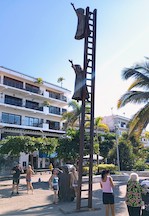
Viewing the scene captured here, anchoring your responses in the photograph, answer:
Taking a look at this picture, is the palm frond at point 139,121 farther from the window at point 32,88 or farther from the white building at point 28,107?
the window at point 32,88

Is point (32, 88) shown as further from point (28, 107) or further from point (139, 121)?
point (139, 121)

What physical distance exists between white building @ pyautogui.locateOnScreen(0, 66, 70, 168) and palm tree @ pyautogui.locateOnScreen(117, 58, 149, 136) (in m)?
23.5

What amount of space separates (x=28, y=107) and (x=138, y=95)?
90.4ft

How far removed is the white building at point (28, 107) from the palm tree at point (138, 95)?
924 inches

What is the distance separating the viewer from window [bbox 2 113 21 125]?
3866 cm

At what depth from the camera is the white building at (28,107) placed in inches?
1536

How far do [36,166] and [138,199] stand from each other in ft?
121

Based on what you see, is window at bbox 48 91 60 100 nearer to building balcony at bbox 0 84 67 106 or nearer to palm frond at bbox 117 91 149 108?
building balcony at bbox 0 84 67 106

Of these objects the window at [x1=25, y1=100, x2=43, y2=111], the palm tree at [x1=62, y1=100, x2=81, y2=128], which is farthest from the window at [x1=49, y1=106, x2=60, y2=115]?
the palm tree at [x1=62, y1=100, x2=81, y2=128]

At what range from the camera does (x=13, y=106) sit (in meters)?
39.2

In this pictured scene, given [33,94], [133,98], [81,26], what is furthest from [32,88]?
[81,26]

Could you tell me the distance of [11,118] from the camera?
39625mm

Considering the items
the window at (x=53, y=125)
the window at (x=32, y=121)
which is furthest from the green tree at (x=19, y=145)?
the window at (x=53, y=125)

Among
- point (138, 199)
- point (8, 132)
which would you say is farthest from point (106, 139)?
point (138, 199)
